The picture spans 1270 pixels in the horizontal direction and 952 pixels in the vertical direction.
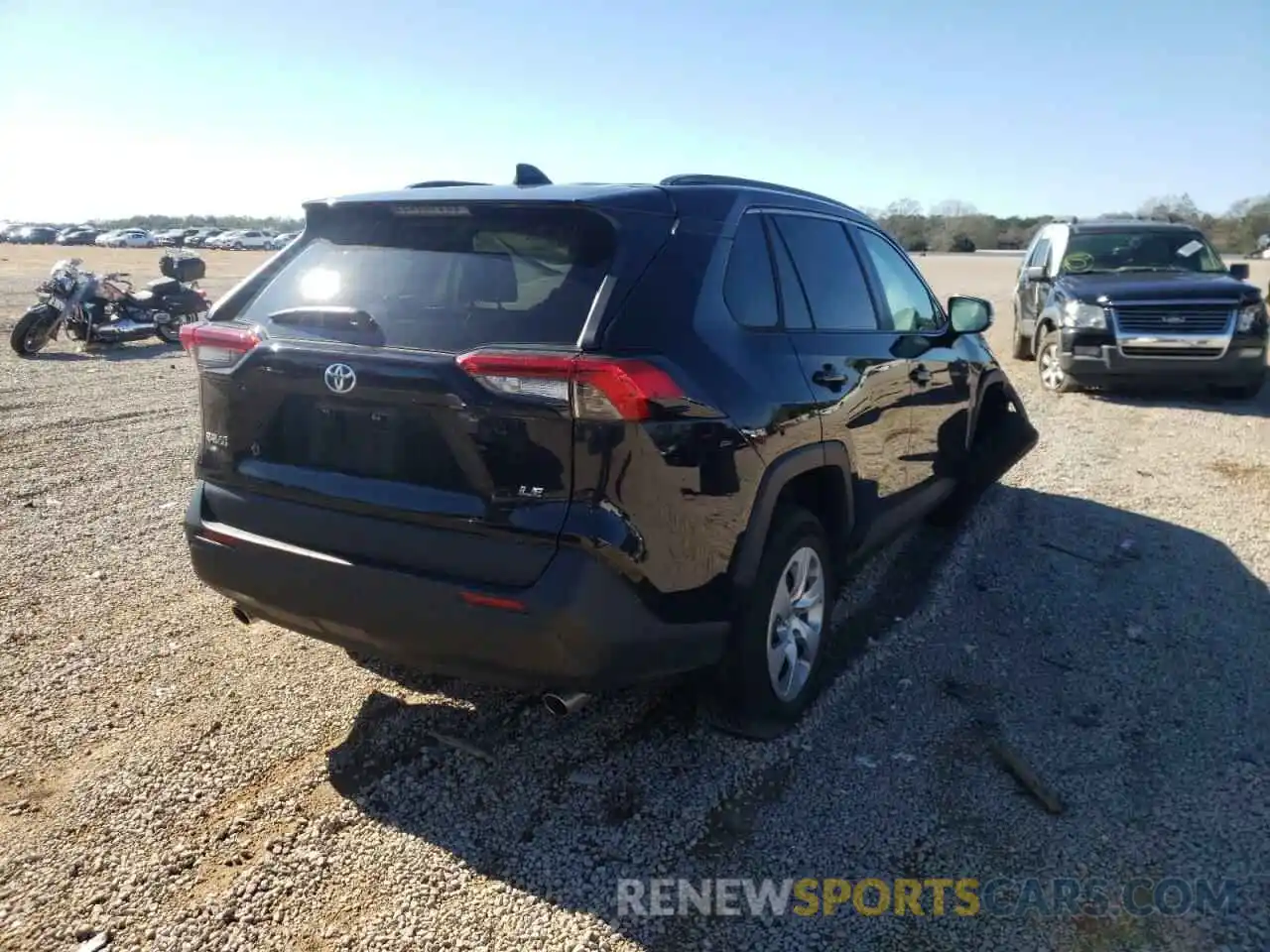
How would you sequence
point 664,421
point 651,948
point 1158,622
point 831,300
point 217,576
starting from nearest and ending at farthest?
point 651,948, point 664,421, point 217,576, point 831,300, point 1158,622

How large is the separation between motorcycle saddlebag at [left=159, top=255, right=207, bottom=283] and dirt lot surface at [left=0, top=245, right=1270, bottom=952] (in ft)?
35.9

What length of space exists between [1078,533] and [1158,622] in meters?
1.31

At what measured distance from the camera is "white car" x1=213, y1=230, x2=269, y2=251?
240ft

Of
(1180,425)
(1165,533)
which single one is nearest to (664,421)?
(1165,533)

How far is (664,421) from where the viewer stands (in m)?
2.72

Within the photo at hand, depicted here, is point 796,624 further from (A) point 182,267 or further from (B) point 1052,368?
(A) point 182,267

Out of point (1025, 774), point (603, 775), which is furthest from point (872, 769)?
point (603, 775)

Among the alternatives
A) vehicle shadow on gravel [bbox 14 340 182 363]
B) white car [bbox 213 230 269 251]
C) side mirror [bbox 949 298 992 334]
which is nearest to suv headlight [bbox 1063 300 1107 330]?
side mirror [bbox 949 298 992 334]

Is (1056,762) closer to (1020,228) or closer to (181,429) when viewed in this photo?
(181,429)

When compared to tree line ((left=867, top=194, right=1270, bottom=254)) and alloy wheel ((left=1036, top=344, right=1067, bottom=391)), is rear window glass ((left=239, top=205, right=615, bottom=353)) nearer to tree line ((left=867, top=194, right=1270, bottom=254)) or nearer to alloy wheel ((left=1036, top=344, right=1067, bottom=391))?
alloy wheel ((left=1036, top=344, right=1067, bottom=391))

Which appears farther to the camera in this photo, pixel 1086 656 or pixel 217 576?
pixel 1086 656

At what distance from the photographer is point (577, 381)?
2.60 meters

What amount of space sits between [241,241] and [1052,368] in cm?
7457

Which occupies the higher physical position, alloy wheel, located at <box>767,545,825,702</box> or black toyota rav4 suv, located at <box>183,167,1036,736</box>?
black toyota rav4 suv, located at <box>183,167,1036,736</box>
